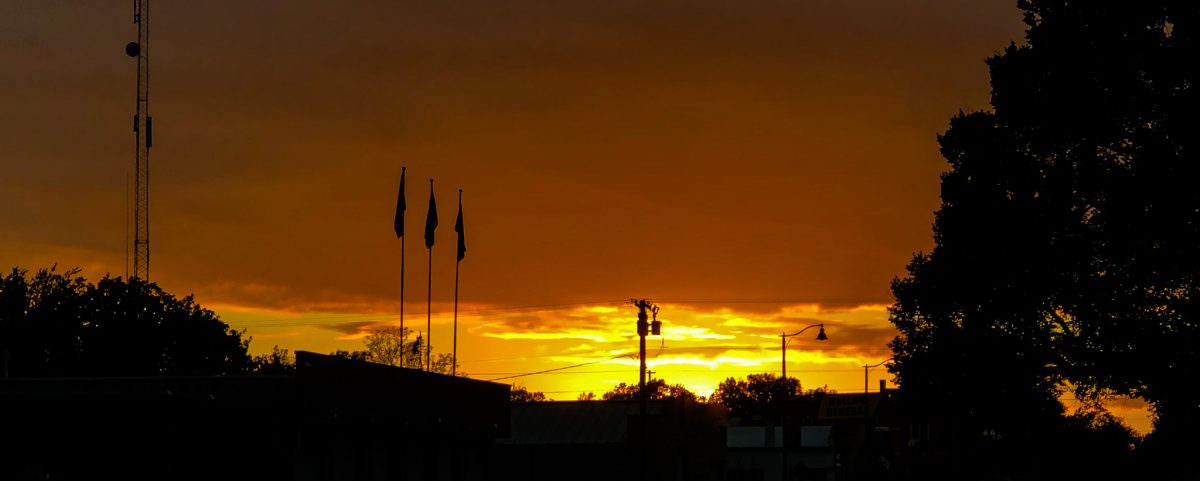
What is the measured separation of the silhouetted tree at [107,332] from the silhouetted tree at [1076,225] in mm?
83682

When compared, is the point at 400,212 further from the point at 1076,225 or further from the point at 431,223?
the point at 1076,225

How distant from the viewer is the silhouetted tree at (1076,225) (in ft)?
119

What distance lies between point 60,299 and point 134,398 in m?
80.0

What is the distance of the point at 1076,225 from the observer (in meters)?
39.2

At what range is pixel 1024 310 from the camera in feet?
135

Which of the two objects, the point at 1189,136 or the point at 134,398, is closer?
the point at 1189,136

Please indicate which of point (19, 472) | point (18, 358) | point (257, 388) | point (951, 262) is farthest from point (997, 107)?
point (18, 358)

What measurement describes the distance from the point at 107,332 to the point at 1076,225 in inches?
3638

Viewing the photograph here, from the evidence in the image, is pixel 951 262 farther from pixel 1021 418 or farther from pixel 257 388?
pixel 257 388

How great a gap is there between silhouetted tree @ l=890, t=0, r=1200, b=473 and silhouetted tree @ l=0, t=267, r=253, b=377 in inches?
3295

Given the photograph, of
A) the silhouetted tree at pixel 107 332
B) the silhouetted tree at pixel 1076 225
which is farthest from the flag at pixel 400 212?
the silhouetted tree at pixel 107 332

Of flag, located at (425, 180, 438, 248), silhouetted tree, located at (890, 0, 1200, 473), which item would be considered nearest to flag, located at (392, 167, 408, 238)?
flag, located at (425, 180, 438, 248)

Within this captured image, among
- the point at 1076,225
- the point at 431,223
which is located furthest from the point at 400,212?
the point at 1076,225

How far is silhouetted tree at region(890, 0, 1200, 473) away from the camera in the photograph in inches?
1431
